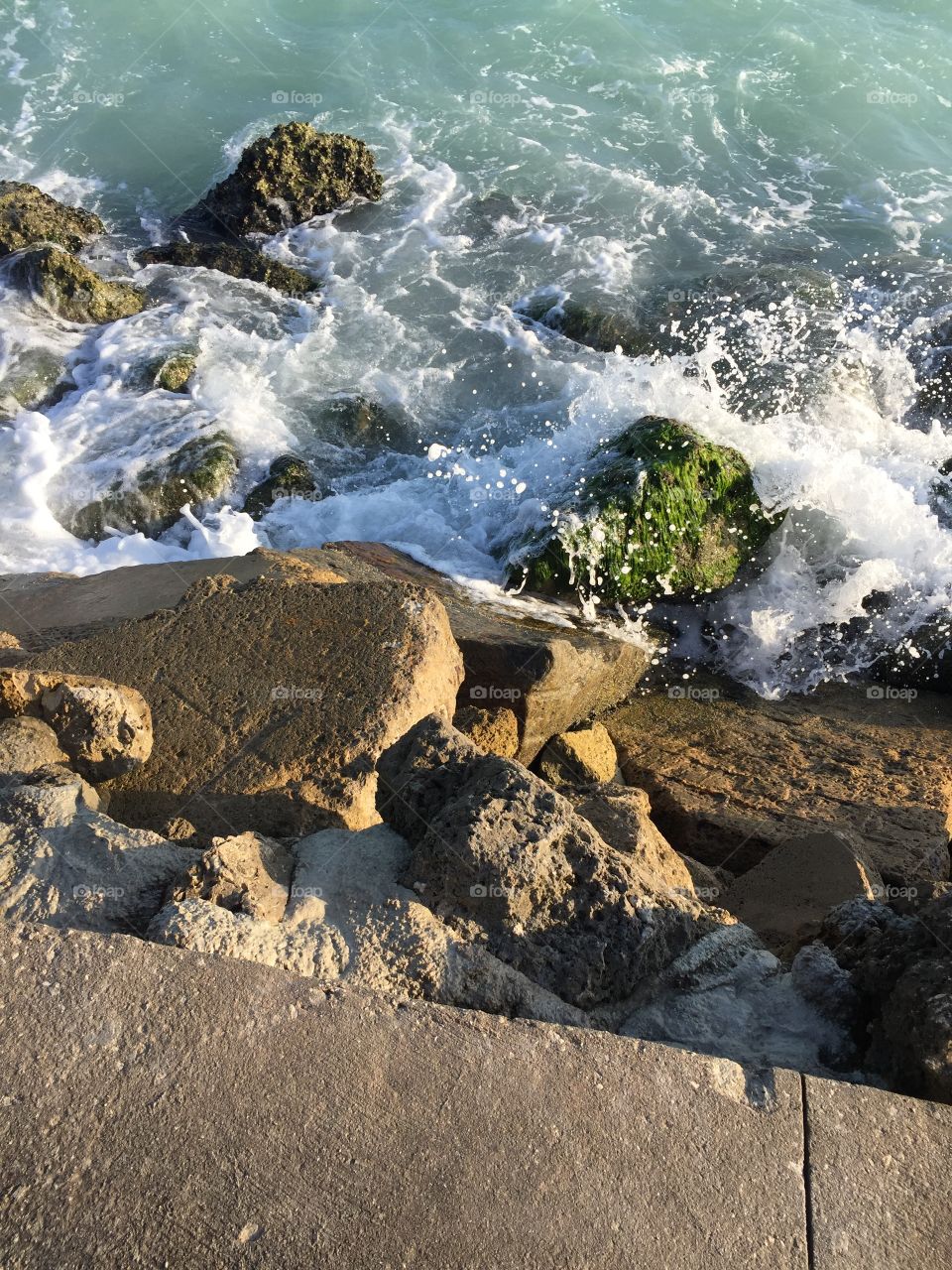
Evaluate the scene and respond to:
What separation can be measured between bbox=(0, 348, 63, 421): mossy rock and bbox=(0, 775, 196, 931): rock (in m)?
5.84

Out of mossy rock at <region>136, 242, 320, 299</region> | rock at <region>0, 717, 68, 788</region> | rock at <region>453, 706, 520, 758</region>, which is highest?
rock at <region>0, 717, 68, 788</region>

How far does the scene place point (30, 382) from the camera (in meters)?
7.94

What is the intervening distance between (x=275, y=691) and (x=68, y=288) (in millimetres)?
6557

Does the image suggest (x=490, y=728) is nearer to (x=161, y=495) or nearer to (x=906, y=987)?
(x=906, y=987)

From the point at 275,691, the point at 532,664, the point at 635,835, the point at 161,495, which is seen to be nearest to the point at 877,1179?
the point at 635,835

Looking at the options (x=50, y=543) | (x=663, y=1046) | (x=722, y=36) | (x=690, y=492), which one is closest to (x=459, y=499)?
(x=690, y=492)

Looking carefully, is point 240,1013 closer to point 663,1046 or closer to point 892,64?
point 663,1046

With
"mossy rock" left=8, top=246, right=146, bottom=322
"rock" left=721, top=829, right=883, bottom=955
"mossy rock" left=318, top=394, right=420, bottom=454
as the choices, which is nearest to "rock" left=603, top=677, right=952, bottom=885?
"rock" left=721, top=829, right=883, bottom=955

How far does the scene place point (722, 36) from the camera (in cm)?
1347

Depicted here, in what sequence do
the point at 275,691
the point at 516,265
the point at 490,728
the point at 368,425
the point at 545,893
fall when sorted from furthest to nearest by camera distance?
the point at 516,265
the point at 368,425
the point at 490,728
the point at 275,691
the point at 545,893

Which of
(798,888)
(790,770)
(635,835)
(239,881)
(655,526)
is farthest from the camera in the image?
(655,526)

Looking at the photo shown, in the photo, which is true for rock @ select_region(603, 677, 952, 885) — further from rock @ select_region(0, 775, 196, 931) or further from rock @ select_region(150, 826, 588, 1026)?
rock @ select_region(0, 775, 196, 931)

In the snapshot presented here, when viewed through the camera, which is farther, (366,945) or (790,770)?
(790,770)

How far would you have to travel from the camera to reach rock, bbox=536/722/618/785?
169 inches
